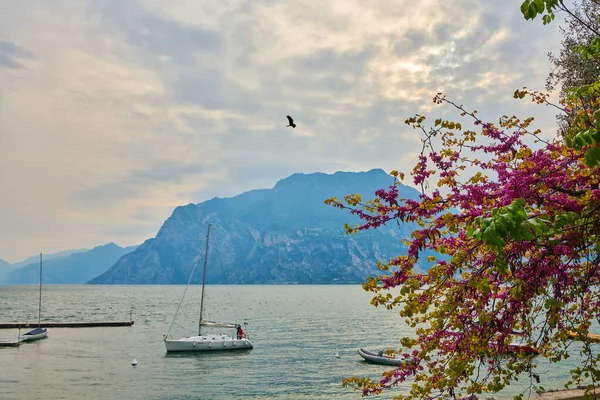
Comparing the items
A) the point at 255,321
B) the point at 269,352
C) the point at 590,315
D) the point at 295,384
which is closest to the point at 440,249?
the point at 590,315

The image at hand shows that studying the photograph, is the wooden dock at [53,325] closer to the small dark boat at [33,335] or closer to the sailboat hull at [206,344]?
the small dark boat at [33,335]

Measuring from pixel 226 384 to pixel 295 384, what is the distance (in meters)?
7.14

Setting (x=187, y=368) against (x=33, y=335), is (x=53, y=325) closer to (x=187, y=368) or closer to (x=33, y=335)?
(x=33, y=335)

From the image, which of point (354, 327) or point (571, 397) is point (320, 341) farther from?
point (571, 397)

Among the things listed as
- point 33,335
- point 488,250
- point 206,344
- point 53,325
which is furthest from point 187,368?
point 53,325

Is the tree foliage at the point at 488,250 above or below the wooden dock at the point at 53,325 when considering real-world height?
above

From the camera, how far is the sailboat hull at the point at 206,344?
66125 mm

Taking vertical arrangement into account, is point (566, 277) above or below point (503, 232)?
below

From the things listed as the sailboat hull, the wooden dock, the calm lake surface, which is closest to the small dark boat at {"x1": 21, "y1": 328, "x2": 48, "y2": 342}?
the calm lake surface

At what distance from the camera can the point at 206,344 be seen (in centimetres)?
6781

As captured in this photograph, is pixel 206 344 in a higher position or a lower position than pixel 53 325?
higher

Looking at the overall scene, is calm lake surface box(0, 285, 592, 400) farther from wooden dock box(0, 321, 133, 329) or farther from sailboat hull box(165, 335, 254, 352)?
wooden dock box(0, 321, 133, 329)

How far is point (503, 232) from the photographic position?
4.70 meters

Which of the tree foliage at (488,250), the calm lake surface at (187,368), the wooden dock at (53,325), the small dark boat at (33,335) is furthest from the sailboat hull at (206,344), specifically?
the tree foliage at (488,250)
